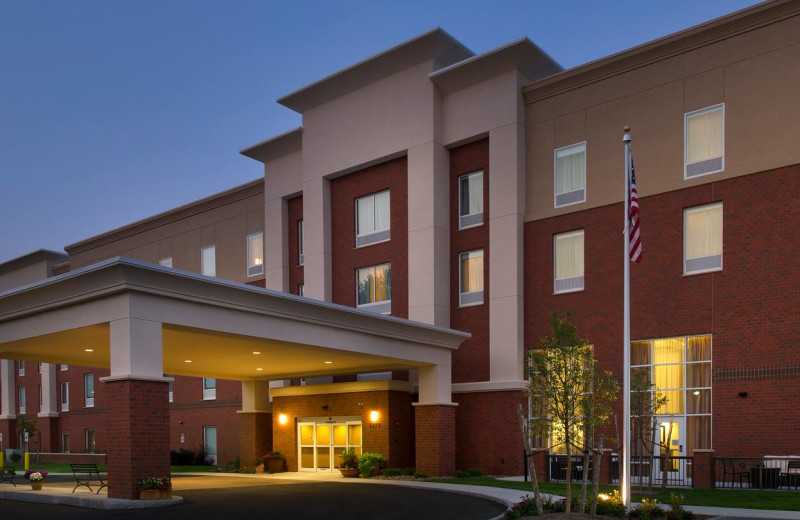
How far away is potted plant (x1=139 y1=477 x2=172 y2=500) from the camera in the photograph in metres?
17.9

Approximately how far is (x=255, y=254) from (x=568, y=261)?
61.6 ft

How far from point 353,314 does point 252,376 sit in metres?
11.2

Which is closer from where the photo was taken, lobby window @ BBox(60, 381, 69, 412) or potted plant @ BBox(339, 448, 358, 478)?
potted plant @ BBox(339, 448, 358, 478)

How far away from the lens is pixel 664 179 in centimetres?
2658

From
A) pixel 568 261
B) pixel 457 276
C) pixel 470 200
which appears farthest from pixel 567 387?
pixel 470 200

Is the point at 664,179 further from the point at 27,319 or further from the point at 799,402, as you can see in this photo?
the point at 27,319

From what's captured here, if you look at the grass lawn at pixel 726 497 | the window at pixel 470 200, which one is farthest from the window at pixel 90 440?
the grass lawn at pixel 726 497

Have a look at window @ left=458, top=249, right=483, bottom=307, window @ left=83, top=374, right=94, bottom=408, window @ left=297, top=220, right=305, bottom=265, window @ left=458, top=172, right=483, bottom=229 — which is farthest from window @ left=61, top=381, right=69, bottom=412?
window @ left=458, top=172, right=483, bottom=229

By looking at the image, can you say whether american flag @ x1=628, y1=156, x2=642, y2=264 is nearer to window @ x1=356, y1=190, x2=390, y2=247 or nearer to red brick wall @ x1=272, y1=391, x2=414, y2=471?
red brick wall @ x1=272, y1=391, x2=414, y2=471

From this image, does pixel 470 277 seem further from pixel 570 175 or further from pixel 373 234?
pixel 570 175

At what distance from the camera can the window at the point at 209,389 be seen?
42188 mm

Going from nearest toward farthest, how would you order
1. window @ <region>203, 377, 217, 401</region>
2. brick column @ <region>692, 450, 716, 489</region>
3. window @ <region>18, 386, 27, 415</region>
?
brick column @ <region>692, 450, 716, 489</region> → window @ <region>203, 377, 217, 401</region> → window @ <region>18, 386, 27, 415</region>

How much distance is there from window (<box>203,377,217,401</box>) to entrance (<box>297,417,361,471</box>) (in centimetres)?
1050

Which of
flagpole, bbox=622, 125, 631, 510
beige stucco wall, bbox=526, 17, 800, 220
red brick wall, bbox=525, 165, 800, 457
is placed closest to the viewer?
flagpole, bbox=622, 125, 631, 510
